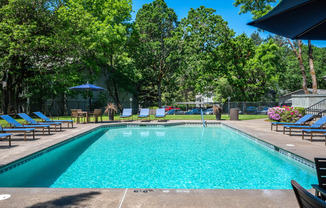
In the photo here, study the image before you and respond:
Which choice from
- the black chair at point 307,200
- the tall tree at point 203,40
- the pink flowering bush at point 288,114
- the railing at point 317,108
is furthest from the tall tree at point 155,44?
the black chair at point 307,200

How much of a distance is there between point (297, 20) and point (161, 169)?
14.2 ft

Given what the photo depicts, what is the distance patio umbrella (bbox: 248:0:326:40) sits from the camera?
9.42 ft

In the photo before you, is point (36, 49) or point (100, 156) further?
point (36, 49)

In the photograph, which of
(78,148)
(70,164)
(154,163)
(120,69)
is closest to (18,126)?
(78,148)

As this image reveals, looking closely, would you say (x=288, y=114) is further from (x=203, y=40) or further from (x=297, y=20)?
(x=203, y=40)

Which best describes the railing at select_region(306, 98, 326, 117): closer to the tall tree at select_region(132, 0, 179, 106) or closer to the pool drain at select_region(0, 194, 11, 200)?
the pool drain at select_region(0, 194, 11, 200)

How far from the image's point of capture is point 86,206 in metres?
2.82

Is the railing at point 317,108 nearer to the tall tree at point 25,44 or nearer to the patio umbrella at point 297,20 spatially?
the patio umbrella at point 297,20

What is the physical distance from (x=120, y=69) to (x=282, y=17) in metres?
25.7

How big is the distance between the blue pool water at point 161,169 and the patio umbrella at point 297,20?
119 inches

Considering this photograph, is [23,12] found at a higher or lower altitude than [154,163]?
higher

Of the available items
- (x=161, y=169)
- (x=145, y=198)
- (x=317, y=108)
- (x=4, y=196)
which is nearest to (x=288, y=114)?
(x=317, y=108)

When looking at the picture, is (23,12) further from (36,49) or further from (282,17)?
(282,17)

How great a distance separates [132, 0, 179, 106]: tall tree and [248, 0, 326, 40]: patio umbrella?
26.7 meters
